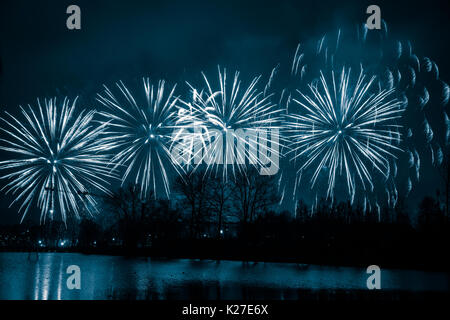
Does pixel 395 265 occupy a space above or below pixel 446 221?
below

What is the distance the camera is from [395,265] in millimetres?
33750

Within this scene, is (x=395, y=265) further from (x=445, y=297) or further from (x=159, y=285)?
(x=159, y=285)

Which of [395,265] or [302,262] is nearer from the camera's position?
[395,265]

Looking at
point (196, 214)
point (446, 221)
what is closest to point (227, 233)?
point (196, 214)

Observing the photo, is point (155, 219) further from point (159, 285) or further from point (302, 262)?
point (159, 285)

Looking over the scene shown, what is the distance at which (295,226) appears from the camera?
66.6 meters

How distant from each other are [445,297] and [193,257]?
33.1m

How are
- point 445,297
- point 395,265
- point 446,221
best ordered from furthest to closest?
point 446,221 → point 395,265 → point 445,297
